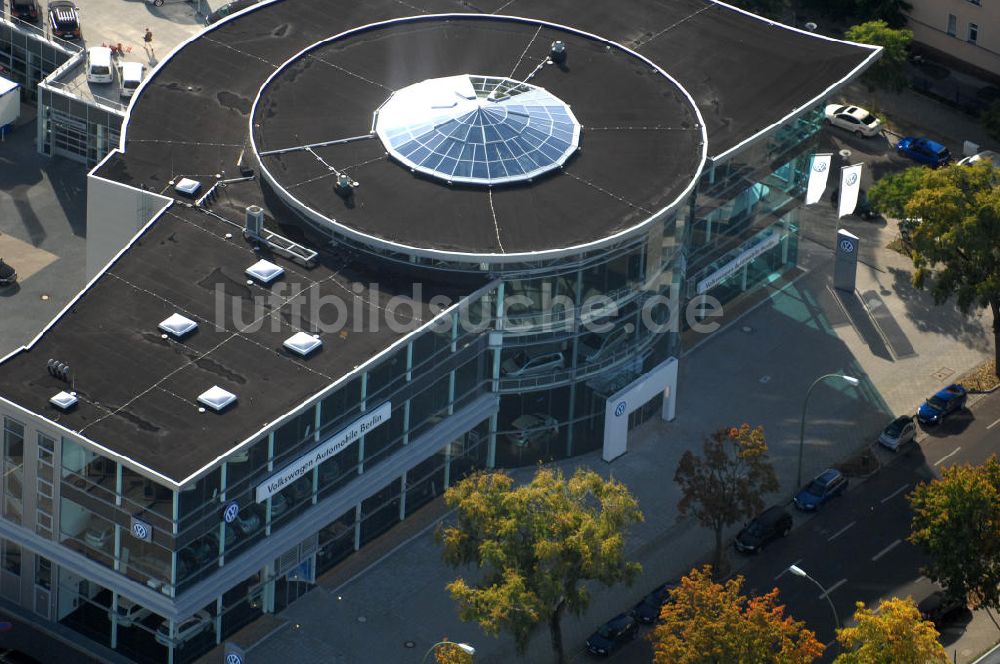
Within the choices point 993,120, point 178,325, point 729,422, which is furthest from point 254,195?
point 993,120

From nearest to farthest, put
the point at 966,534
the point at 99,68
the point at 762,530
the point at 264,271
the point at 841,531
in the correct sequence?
the point at 966,534
the point at 264,271
the point at 762,530
the point at 841,531
the point at 99,68

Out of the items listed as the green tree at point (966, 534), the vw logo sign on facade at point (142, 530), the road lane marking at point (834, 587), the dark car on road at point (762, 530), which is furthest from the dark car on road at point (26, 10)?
the green tree at point (966, 534)

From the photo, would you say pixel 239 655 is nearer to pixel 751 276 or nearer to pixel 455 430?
pixel 455 430

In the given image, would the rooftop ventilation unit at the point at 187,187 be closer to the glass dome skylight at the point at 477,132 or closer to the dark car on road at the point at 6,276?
the glass dome skylight at the point at 477,132

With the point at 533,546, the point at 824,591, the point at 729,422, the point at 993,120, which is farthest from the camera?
the point at 993,120

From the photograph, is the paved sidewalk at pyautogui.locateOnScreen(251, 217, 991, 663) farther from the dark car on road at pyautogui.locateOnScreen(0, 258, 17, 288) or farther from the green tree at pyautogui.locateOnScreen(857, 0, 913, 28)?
the dark car on road at pyautogui.locateOnScreen(0, 258, 17, 288)

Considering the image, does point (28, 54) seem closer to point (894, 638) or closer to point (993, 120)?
point (993, 120)

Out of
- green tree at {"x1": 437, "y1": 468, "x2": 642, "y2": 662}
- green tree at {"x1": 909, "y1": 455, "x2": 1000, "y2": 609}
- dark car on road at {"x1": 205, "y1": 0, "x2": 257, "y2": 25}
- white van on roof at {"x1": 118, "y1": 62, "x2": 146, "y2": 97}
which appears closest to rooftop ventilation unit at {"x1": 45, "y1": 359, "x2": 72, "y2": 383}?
green tree at {"x1": 437, "y1": 468, "x2": 642, "y2": 662}
